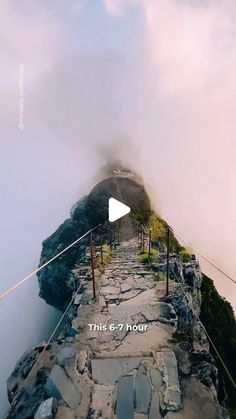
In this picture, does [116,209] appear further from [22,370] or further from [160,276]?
[22,370]

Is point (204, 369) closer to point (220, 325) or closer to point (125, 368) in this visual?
point (125, 368)

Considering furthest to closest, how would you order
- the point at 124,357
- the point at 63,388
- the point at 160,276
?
the point at 160,276
the point at 124,357
the point at 63,388

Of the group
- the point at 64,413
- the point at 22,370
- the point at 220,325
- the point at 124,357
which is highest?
the point at 220,325

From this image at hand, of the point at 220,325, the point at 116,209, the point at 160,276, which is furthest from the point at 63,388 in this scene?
the point at 220,325

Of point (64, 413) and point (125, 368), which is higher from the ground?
point (125, 368)

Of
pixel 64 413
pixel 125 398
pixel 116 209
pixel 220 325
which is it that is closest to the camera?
pixel 64 413

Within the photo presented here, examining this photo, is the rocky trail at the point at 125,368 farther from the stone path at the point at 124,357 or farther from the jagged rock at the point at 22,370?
the jagged rock at the point at 22,370

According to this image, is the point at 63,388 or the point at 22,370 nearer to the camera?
the point at 63,388

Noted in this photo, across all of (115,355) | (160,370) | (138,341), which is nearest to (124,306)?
(138,341)
